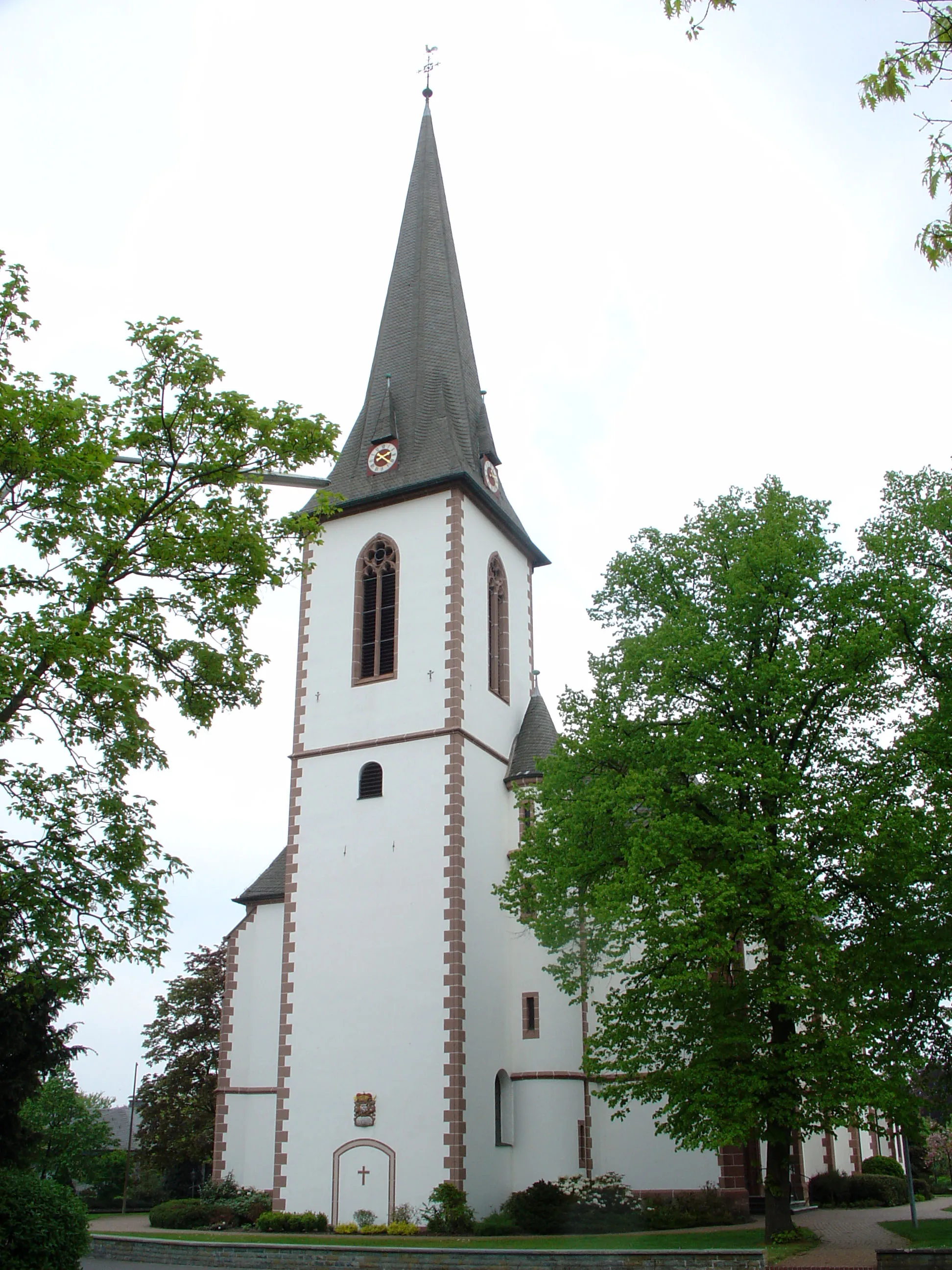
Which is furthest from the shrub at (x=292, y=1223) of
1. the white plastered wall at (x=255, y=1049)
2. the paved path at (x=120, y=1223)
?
the white plastered wall at (x=255, y=1049)

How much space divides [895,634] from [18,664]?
42.9 feet

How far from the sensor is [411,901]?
2527 centimetres

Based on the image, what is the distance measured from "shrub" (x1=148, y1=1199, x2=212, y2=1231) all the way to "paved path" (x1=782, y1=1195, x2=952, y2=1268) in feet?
41.2

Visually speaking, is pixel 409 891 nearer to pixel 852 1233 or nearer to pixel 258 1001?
pixel 258 1001

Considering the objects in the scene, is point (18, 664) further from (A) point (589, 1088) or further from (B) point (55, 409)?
(A) point (589, 1088)

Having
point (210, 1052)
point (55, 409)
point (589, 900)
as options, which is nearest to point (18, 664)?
point (55, 409)

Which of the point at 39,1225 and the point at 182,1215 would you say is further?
the point at 182,1215

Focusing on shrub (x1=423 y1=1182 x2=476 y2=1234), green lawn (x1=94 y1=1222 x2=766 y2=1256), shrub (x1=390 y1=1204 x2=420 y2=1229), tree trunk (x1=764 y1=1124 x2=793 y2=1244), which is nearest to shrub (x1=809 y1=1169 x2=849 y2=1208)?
green lawn (x1=94 y1=1222 x2=766 y2=1256)

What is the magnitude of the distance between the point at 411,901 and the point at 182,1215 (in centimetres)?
882

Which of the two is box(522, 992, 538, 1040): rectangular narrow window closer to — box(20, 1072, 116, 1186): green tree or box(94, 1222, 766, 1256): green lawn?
box(94, 1222, 766, 1256): green lawn

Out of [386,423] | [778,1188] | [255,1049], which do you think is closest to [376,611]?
[386,423]

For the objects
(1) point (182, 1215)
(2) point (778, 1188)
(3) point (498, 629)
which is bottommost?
(1) point (182, 1215)

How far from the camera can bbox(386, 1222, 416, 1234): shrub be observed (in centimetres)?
2208

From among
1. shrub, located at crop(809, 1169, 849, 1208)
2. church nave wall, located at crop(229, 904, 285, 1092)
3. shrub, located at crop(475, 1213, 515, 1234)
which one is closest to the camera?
shrub, located at crop(475, 1213, 515, 1234)
